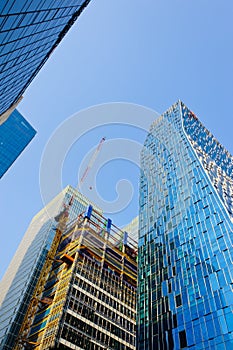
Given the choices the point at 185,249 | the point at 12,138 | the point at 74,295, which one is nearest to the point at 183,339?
the point at 185,249

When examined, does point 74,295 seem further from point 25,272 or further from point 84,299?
point 25,272

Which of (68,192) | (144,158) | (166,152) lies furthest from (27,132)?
(166,152)

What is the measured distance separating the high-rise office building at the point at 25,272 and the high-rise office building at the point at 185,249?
170 feet

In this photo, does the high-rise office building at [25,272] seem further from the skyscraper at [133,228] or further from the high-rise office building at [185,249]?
the high-rise office building at [185,249]

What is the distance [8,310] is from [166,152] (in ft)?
251

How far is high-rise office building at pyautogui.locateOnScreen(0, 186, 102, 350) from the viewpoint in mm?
92188

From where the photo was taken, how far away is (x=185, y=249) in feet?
189

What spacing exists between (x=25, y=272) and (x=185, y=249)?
78120 millimetres

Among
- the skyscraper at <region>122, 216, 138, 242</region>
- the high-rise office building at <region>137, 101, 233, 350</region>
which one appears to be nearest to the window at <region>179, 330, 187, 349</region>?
the high-rise office building at <region>137, 101, 233, 350</region>

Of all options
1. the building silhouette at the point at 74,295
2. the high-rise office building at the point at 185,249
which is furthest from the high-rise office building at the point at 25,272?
the high-rise office building at the point at 185,249

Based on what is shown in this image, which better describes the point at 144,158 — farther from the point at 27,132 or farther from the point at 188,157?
the point at 27,132

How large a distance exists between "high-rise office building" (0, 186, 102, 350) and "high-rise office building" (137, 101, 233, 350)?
170 ft

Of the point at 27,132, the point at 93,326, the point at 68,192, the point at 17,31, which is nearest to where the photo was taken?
the point at 17,31

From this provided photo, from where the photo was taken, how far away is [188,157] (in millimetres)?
78062
